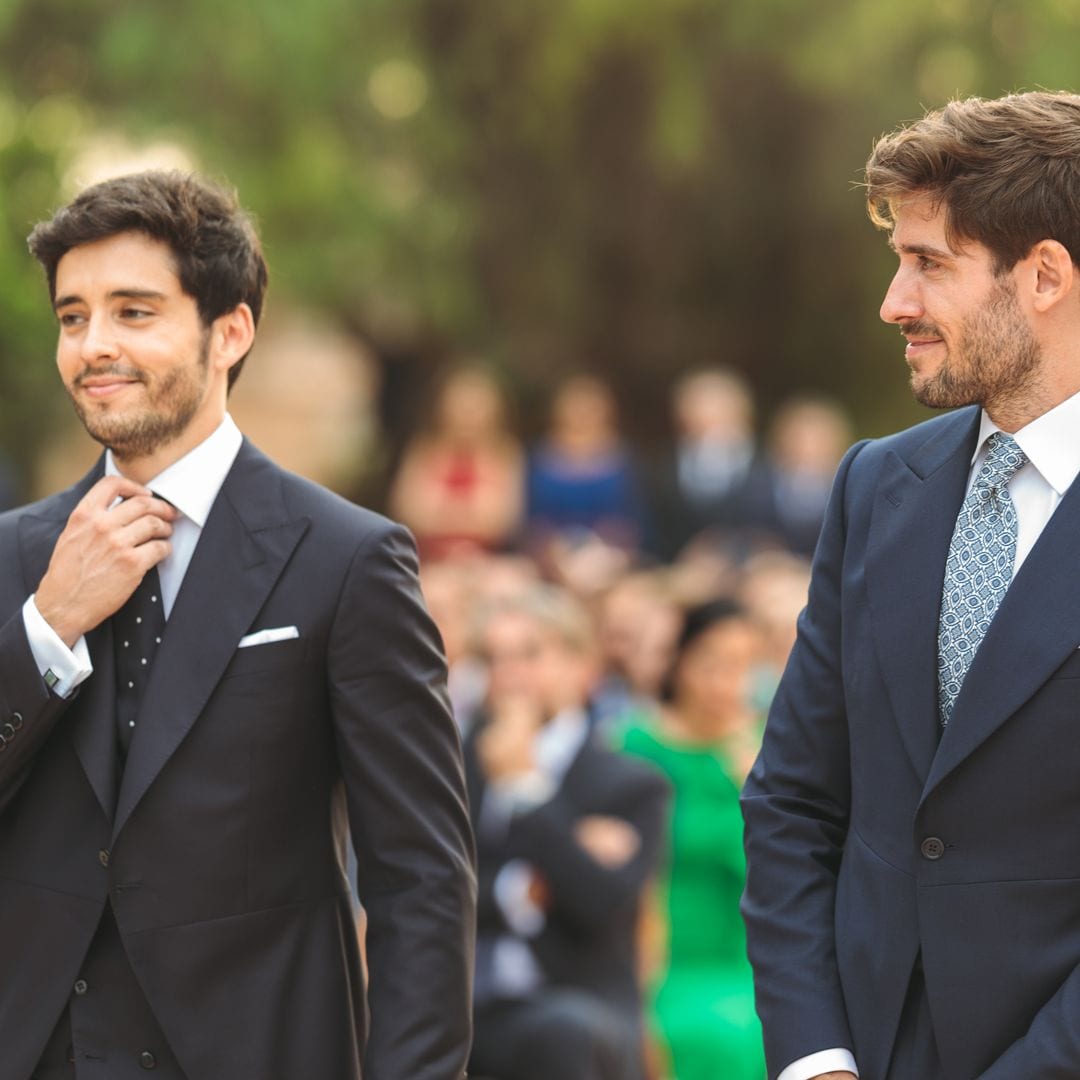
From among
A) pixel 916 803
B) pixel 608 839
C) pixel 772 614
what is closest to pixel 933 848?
pixel 916 803

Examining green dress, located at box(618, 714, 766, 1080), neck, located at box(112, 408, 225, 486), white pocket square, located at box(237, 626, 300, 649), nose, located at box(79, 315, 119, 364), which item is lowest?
green dress, located at box(618, 714, 766, 1080)

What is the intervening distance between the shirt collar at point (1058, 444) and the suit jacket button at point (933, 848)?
0.59 m

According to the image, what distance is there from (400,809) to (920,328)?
1.25 meters

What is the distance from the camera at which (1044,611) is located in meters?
3.06

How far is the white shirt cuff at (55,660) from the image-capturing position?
345cm

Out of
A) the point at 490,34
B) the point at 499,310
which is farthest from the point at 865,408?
the point at 490,34

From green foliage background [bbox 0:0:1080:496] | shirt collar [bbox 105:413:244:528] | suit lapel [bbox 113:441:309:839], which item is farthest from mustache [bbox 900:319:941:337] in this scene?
green foliage background [bbox 0:0:1080:496]

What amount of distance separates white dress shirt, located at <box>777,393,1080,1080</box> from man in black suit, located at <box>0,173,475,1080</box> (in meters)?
0.70

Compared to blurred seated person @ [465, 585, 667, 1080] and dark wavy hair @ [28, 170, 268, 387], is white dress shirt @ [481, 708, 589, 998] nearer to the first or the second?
blurred seated person @ [465, 585, 667, 1080]

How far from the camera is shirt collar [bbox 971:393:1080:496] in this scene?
3164 mm

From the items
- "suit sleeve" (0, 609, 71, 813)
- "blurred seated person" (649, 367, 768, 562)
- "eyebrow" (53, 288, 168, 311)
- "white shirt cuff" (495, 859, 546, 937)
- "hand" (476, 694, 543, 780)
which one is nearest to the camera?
"suit sleeve" (0, 609, 71, 813)

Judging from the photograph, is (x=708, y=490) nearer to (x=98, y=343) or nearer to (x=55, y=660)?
(x=98, y=343)

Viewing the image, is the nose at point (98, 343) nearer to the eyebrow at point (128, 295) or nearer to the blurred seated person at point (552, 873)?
the eyebrow at point (128, 295)

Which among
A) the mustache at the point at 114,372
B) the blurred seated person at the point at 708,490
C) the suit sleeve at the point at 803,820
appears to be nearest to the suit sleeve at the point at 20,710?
the mustache at the point at 114,372
